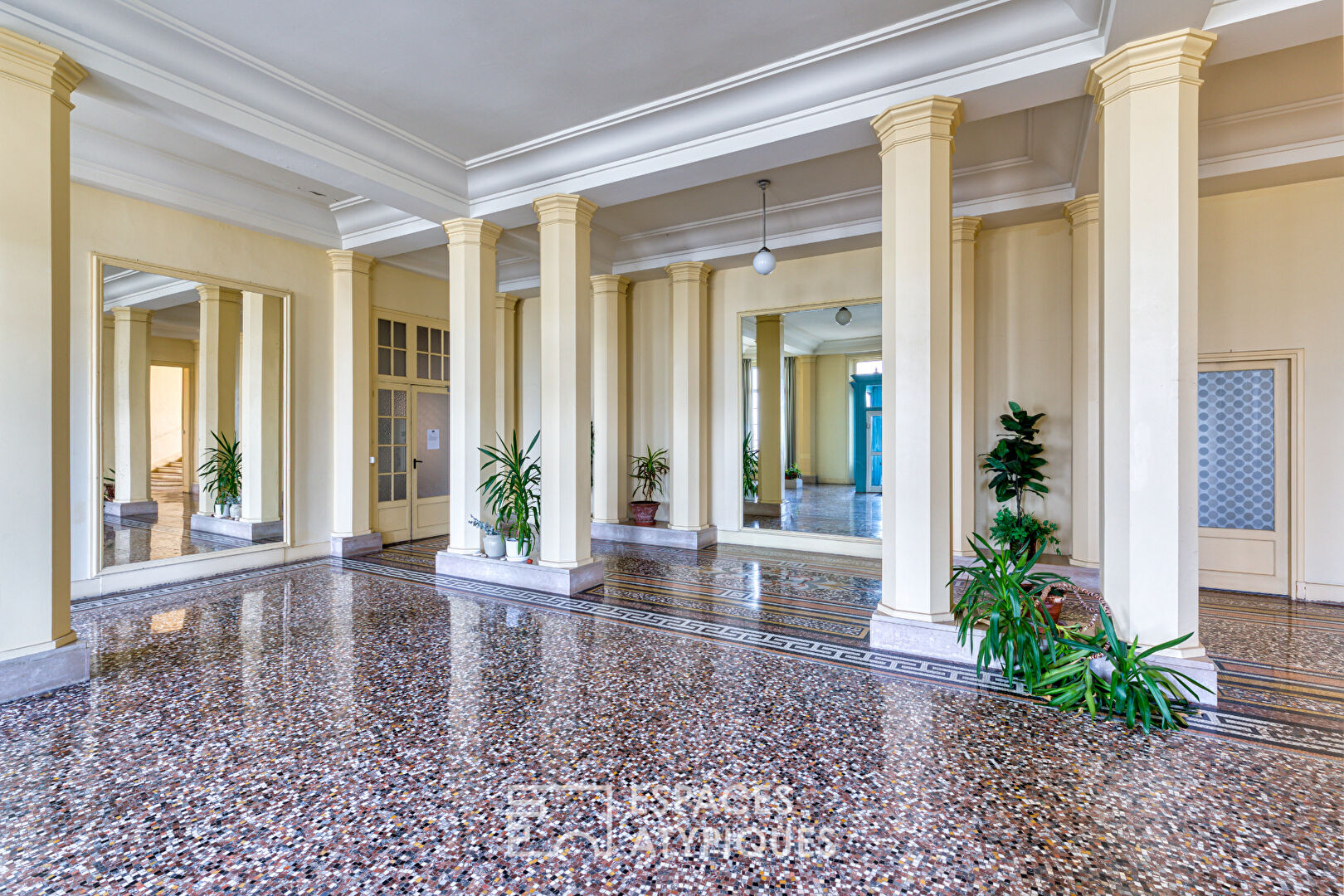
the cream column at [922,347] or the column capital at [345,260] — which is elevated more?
the column capital at [345,260]

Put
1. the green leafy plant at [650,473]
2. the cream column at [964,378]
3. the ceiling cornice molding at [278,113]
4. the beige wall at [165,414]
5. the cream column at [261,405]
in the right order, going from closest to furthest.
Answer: the ceiling cornice molding at [278,113] < the beige wall at [165,414] < the cream column at [964,378] < the cream column at [261,405] < the green leafy plant at [650,473]

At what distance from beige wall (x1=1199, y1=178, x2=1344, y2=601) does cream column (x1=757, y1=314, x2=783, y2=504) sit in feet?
12.9

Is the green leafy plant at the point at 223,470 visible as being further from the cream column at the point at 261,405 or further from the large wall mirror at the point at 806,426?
the large wall mirror at the point at 806,426

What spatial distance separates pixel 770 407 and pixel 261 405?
5427mm

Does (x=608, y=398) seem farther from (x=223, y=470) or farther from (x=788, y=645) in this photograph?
(x=788, y=645)

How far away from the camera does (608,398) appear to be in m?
7.90

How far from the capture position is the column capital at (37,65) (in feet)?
10.0

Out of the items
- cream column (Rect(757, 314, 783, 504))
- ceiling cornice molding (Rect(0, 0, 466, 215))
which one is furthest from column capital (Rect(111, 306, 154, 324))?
cream column (Rect(757, 314, 783, 504))

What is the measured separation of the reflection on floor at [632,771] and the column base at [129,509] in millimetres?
1267

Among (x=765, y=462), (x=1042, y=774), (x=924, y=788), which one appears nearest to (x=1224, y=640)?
(x=1042, y=774)

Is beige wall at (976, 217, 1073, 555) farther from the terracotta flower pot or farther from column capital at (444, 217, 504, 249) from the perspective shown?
column capital at (444, 217, 504, 249)

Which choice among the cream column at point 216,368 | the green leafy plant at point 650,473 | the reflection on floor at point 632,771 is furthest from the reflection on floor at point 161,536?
the green leafy plant at point 650,473

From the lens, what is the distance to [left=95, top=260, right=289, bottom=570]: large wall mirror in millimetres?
5094

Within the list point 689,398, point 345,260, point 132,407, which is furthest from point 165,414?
point 689,398
